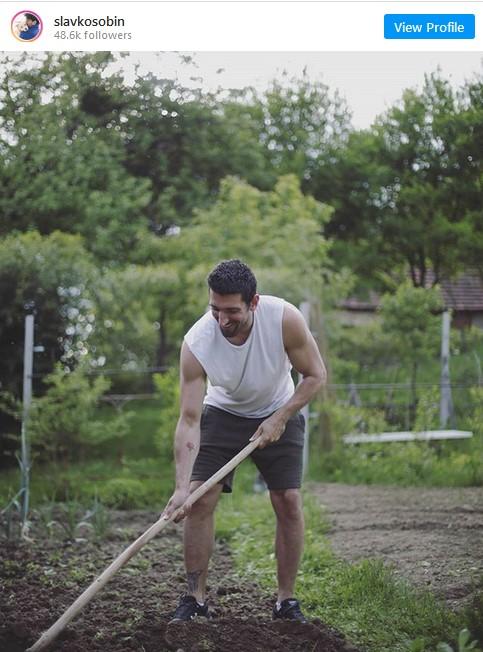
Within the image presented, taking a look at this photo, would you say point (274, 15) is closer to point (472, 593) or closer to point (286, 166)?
point (472, 593)

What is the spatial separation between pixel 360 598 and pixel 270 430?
0.82m

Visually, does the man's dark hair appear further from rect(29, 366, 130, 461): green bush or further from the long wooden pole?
rect(29, 366, 130, 461): green bush

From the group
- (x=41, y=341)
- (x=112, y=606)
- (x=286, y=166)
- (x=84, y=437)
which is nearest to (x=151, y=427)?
(x=84, y=437)

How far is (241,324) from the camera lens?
334cm

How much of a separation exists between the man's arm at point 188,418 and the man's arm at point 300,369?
0.81ft

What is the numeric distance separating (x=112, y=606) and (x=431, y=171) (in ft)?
9.28

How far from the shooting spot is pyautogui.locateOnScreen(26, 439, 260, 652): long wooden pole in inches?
115

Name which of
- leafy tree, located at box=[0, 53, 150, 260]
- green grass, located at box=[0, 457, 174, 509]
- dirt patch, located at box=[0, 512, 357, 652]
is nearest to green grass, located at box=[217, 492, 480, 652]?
dirt patch, located at box=[0, 512, 357, 652]

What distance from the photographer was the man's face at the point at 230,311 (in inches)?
127

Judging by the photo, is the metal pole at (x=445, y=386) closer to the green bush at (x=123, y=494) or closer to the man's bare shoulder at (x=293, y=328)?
the green bush at (x=123, y=494)

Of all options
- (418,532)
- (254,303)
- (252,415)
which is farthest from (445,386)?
(254,303)

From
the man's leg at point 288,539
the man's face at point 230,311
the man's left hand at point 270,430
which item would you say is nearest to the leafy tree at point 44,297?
the man's face at point 230,311

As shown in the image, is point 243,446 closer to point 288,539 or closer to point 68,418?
point 288,539

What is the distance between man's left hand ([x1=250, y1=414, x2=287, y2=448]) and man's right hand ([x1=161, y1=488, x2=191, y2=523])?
0.36 m
